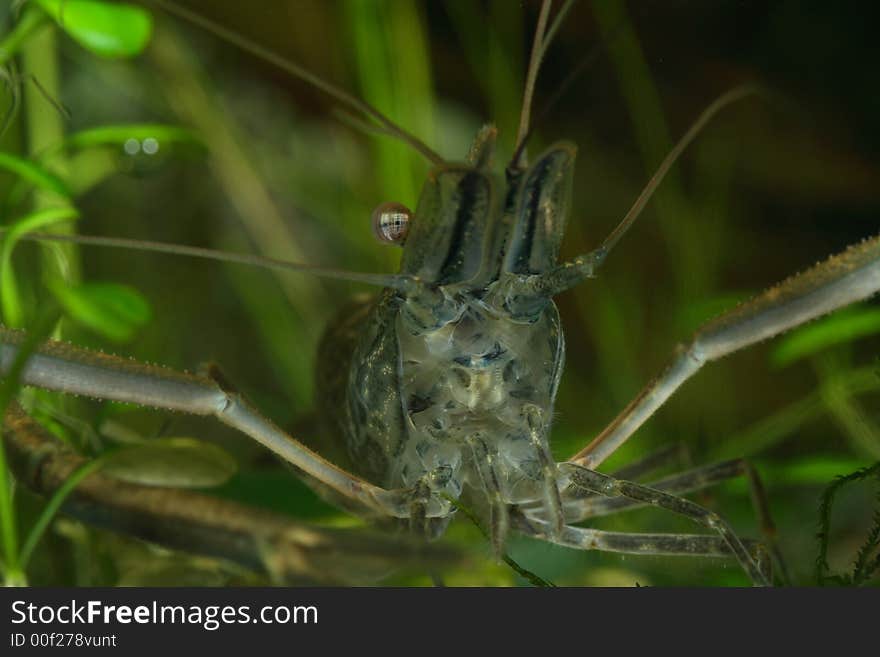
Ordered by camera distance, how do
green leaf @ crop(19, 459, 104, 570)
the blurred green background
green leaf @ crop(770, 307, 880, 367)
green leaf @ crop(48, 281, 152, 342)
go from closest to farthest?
green leaf @ crop(48, 281, 152, 342), green leaf @ crop(19, 459, 104, 570), green leaf @ crop(770, 307, 880, 367), the blurred green background

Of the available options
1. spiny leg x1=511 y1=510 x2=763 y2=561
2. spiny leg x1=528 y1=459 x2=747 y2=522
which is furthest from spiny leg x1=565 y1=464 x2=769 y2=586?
spiny leg x1=528 y1=459 x2=747 y2=522

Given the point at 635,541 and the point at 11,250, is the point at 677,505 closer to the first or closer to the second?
the point at 635,541

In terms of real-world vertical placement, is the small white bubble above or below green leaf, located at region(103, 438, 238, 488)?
above

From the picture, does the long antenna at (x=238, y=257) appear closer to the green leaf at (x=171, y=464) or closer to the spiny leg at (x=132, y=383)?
the spiny leg at (x=132, y=383)

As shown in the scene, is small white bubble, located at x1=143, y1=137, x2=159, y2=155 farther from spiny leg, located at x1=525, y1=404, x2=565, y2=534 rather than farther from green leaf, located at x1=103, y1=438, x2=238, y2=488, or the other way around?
spiny leg, located at x1=525, y1=404, x2=565, y2=534

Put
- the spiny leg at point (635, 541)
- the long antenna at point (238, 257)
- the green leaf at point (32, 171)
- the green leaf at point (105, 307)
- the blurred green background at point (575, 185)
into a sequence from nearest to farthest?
the long antenna at point (238, 257) < the green leaf at point (105, 307) < the spiny leg at point (635, 541) < the green leaf at point (32, 171) < the blurred green background at point (575, 185)

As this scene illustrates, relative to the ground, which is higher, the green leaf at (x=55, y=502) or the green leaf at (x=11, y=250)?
the green leaf at (x=11, y=250)

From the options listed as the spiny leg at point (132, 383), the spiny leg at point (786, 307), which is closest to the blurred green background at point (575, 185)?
the spiny leg at point (786, 307)
